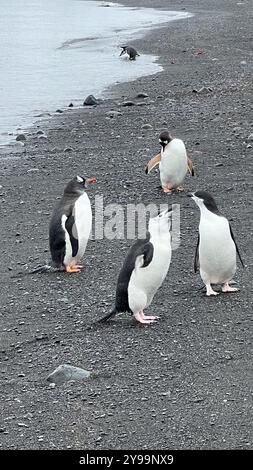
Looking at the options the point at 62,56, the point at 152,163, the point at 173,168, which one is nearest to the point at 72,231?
the point at 173,168

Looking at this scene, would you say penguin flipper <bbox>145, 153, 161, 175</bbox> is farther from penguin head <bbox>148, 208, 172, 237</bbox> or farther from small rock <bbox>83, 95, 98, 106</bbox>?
small rock <bbox>83, 95, 98, 106</bbox>

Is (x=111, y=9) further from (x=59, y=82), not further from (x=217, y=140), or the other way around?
(x=217, y=140)

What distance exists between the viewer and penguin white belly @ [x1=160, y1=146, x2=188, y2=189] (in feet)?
32.3

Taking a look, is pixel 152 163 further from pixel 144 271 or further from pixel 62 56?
pixel 62 56

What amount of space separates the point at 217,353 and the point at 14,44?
25.5 m

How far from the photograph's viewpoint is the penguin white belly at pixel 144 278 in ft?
19.8

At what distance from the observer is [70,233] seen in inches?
294

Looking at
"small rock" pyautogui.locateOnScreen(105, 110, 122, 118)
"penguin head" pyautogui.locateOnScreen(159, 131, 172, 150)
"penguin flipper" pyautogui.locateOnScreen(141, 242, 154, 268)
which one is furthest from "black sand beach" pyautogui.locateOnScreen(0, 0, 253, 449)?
"small rock" pyautogui.locateOnScreen(105, 110, 122, 118)

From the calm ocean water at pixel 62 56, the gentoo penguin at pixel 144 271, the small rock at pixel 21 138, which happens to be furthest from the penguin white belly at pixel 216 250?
the calm ocean water at pixel 62 56

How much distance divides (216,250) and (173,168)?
11.5 feet

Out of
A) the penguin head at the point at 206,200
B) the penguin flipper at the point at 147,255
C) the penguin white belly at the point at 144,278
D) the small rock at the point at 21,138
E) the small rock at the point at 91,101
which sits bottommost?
the small rock at the point at 91,101

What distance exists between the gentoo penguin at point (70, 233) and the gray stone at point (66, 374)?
2.14 meters

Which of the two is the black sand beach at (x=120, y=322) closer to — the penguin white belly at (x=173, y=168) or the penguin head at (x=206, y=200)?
the penguin white belly at (x=173, y=168)

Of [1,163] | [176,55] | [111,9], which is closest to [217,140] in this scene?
[1,163]
